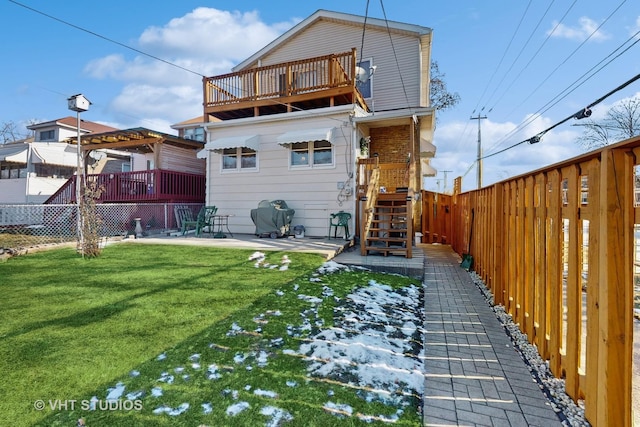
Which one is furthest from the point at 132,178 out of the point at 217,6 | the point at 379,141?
the point at 379,141

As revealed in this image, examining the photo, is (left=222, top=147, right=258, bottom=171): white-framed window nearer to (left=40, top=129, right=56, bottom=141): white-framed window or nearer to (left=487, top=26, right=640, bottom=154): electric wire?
(left=487, top=26, right=640, bottom=154): electric wire

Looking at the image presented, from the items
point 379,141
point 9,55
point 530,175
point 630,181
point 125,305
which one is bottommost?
point 125,305

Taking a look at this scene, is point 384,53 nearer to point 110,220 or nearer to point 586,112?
point 586,112

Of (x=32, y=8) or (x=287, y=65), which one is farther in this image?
(x=287, y=65)

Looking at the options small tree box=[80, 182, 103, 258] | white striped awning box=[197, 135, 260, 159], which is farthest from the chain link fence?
→ small tree box=[80, 182, 103, 258]

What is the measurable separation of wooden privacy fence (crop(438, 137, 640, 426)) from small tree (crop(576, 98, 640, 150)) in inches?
867

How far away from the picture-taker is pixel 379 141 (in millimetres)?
11461

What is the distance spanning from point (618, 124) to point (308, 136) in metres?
22.2

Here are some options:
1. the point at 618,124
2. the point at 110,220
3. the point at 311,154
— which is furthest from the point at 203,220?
the point at 618,124

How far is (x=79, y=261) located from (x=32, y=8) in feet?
14.2

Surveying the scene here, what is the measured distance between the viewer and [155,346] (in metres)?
2.63

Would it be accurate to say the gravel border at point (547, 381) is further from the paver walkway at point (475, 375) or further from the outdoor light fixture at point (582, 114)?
the outdoor light fixture at point (582, 114)

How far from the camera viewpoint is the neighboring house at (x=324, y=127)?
908 centimetres

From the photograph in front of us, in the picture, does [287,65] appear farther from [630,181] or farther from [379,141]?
[630,181]
